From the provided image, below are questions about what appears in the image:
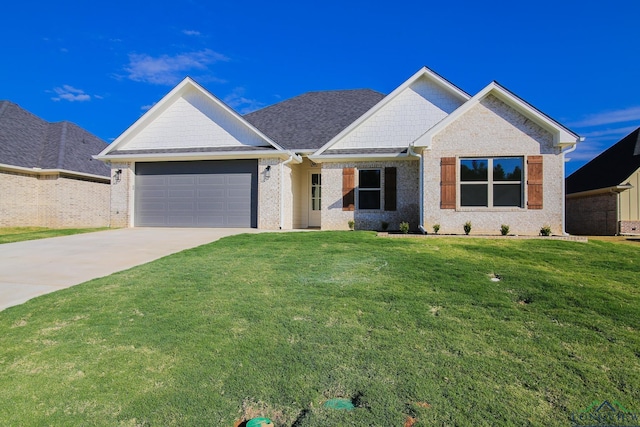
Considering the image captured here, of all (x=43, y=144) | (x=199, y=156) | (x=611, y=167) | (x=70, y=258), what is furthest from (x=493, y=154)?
(x=43, y=144)

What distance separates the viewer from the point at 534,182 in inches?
451

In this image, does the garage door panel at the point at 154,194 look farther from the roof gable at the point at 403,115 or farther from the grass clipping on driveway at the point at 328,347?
the grass clipping on driveway at the point at 328,347

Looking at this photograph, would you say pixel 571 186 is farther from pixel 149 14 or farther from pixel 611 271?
pixel 149 14

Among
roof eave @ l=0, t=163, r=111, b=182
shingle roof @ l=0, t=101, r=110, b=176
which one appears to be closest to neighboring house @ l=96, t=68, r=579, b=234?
roof eave @ l=0, t=163, r=111, b=182

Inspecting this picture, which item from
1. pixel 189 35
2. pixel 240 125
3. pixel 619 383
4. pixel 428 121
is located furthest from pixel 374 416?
pixel 189 35

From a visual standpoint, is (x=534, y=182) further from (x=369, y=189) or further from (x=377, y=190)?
(x=369, y=189)

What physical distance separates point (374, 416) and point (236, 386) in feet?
4.09

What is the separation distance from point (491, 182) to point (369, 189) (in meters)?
4.35

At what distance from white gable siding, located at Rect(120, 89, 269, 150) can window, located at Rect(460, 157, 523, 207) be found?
879 centimetres

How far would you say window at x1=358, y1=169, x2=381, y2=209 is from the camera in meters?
14.0

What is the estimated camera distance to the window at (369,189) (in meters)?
14.0

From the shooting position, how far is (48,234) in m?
12.5

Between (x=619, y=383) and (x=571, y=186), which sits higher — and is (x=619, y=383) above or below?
below

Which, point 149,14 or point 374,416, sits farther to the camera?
point 149,14
